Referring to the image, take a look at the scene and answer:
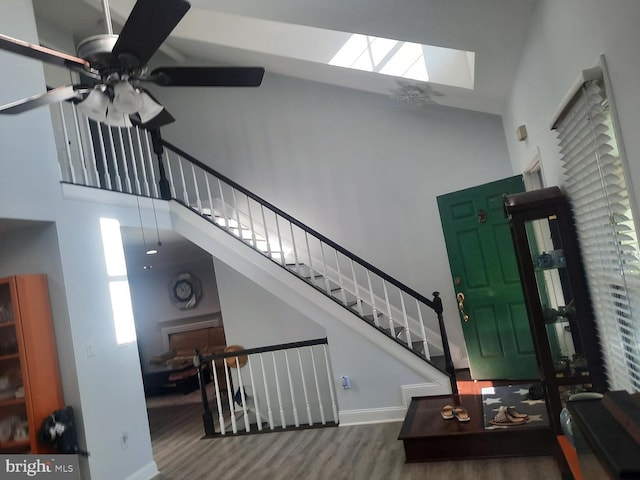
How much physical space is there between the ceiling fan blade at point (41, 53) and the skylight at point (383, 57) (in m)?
2.62

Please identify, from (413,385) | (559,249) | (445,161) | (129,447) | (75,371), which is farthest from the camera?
(445,161)

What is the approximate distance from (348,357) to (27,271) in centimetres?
279

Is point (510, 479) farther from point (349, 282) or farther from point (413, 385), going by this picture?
point (349, 282)

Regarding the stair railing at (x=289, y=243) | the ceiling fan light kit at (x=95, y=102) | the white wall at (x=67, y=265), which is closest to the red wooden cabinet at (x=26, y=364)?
the white wall at (x=67, y=265)

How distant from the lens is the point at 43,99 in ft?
7.65

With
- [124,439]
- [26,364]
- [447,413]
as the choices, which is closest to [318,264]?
[447,413]

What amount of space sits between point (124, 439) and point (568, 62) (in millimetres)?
3944

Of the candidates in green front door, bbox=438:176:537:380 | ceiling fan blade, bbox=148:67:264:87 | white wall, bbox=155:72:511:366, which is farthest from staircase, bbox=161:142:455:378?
ceiling fan blade, bbox=148:67:264:87

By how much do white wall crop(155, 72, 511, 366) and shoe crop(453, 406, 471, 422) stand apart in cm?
163

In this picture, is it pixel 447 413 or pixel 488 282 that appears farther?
pixel 488 282

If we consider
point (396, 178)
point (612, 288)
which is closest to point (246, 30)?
point (396, 178)

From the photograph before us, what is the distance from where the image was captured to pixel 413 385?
4312mm

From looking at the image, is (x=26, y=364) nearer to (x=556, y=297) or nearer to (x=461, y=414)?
(x=461, y=414)

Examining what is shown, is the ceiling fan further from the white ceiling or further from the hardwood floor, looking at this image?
the hardwood floor
